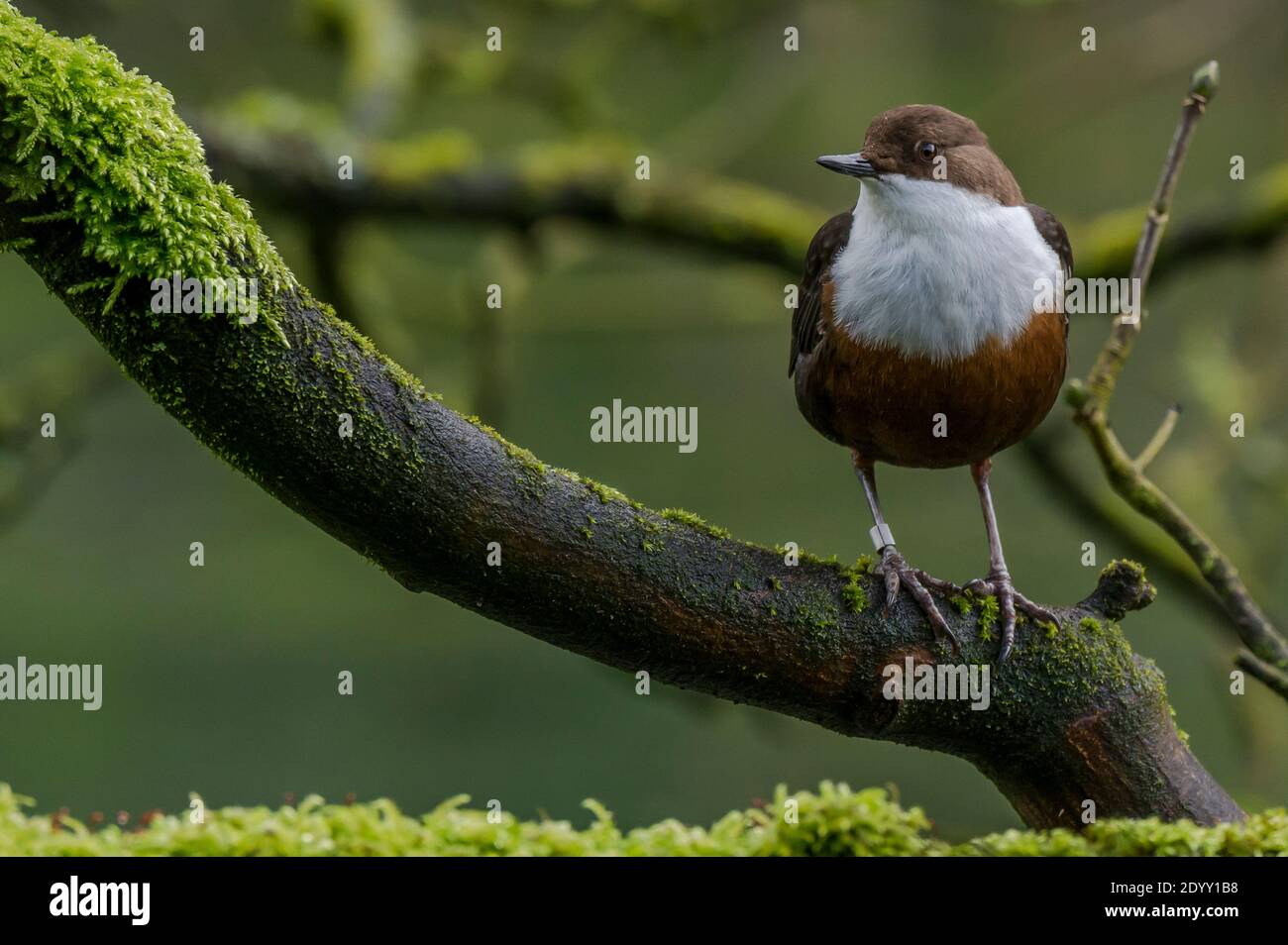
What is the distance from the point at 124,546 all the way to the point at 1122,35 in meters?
9.96

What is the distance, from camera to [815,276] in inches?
151

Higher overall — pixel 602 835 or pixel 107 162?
pixel 107 162

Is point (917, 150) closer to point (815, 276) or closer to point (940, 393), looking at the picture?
point (815, 276)

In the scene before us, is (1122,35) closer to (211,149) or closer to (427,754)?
(211,149)

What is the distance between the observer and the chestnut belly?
11.2 ft

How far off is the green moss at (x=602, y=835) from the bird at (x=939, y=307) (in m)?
0.85

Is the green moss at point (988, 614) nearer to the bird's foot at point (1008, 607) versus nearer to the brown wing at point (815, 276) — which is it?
the bird's foot at point (1008, 607)

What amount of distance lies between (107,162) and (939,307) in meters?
2.01

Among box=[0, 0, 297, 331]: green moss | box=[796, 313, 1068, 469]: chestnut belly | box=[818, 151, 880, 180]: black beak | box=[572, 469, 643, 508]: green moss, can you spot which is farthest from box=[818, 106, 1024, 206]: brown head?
box=[0, 0, 297, 331]: green moss

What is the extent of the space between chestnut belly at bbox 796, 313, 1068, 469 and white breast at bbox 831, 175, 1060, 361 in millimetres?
40

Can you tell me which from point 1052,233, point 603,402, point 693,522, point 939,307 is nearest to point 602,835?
point 693,522

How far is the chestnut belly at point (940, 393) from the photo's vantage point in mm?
3424

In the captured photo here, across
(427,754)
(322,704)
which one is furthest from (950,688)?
(322,704)

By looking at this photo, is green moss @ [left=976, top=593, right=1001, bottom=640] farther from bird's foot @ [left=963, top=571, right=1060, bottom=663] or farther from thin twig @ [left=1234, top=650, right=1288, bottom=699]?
thin twig @ [left=1234, top=650, right=1288, bottom=699]
